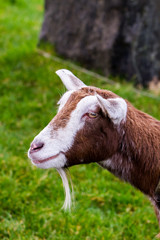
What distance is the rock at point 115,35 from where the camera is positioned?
5547mm

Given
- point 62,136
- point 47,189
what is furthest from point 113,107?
point 47,189

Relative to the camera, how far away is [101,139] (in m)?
2.43

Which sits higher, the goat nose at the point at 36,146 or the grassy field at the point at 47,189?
the goat nose at the point at 36,146

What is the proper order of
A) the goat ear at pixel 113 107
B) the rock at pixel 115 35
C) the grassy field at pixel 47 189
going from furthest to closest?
1. the rock at pixel 115 35
2. the grassy field at pixel 47 189
3. the goat ear at pixel 113 107

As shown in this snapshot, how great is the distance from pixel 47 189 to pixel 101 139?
5.44ft

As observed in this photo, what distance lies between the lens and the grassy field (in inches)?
134

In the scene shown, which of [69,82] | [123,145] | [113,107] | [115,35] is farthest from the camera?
[115,35]

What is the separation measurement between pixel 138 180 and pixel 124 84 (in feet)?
10.5

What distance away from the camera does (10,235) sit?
10.5 feet

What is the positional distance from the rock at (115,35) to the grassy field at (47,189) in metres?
0.33

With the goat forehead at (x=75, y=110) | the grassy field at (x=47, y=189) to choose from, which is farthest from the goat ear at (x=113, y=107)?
the grassy field at (x=47, y=189)

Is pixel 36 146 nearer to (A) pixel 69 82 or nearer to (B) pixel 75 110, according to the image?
(B) pixel 75 110

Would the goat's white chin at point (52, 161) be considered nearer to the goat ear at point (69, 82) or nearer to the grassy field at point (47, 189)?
the goat ear at point (69, 82)

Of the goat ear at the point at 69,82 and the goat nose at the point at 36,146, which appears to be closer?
the goat nose at the point at 36,146
